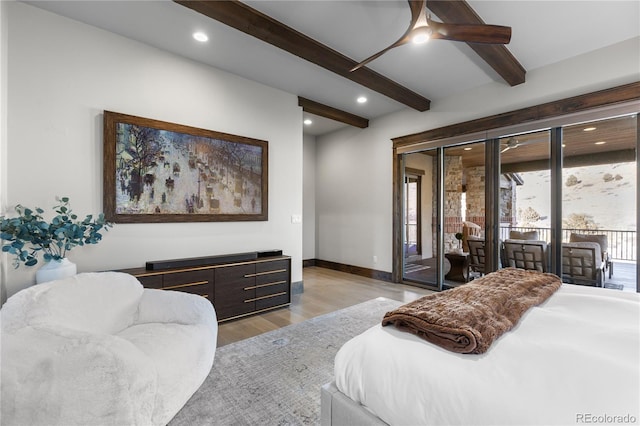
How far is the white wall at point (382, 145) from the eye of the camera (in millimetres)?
3148

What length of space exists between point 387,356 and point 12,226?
9.04ft

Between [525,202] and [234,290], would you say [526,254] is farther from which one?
[234,290]

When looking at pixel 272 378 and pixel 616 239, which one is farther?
pixel 616 239

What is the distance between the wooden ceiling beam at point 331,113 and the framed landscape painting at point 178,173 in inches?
44.5

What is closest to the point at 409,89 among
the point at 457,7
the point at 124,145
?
the point at 457,7

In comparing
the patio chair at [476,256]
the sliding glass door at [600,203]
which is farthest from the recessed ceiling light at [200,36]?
the patio chair at [476,256]

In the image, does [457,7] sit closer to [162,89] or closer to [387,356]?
[387,356]

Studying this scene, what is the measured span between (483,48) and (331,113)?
247 centimetres

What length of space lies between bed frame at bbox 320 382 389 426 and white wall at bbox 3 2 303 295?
2576mm

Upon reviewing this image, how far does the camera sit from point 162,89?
314 centimetres

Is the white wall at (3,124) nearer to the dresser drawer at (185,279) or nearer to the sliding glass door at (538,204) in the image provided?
the dresser drawer at (185,279)

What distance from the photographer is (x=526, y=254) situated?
3.74 meters

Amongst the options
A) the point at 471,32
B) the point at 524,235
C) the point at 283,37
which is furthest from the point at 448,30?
the point at 524,235

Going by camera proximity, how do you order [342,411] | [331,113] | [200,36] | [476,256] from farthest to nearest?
[331,113], [476,256], [200,36], [342,411]
